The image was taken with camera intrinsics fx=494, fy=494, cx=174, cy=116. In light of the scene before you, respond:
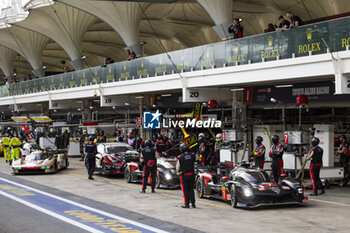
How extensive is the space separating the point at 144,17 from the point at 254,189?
36.5m

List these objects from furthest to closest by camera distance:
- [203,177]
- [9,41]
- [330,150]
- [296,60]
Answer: [9,41], [330,150], [296,60], [203,177]

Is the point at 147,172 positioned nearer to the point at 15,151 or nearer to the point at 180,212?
the point at 180,212

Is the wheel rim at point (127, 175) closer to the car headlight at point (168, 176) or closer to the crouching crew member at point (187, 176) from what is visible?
the car headlight at point (168, 176)

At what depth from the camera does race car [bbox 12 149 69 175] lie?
2189 cm

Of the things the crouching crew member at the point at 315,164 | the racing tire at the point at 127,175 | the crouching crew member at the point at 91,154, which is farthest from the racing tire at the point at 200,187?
the crouching crew member at the point at 91,154

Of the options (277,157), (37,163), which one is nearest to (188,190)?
(277,157)

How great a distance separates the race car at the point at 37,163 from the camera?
862 inches

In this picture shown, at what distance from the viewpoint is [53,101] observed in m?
38.6

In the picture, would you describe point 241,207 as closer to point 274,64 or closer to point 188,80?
point 274,64

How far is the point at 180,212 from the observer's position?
41.0 ft

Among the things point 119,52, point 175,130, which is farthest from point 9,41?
→ point 175,130

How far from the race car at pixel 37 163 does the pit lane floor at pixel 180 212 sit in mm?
4170

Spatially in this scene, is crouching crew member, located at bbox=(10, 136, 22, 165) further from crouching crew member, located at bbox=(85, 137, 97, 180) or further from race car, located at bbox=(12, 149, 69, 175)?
crouching crew member, located at bbox=(85, 137, 97, 180)

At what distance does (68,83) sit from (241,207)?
24.3 metres
